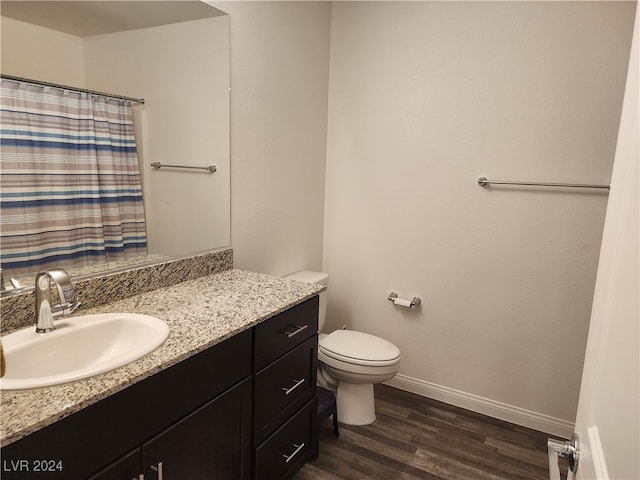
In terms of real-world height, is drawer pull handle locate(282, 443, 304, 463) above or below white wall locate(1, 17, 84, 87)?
below

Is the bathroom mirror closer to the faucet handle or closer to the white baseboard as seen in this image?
the faucet handle

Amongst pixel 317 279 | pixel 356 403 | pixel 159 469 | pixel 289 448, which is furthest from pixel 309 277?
pixel 159 469

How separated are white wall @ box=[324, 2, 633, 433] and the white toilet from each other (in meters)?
0.43

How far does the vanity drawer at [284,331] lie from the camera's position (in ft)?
4.79

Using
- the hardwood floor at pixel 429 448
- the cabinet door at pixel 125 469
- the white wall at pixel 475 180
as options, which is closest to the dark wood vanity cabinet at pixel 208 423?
the cabinet door at pixel 125 469

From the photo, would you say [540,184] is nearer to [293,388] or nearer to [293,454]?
[293,388]

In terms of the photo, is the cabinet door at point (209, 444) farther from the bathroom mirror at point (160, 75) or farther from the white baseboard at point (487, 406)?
the white baseboard at point (487, 406)

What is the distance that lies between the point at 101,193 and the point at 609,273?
152 cm

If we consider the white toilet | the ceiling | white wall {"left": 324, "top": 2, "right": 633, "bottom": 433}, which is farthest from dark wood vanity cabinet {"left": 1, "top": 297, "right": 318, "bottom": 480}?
the ceiling

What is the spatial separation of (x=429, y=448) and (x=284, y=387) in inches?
37.4

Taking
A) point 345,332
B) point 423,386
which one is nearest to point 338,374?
point 345,332

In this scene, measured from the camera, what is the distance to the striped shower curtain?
49.1 inches

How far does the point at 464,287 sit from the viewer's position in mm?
2387

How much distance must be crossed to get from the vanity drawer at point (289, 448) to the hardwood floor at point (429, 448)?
0.15 m
